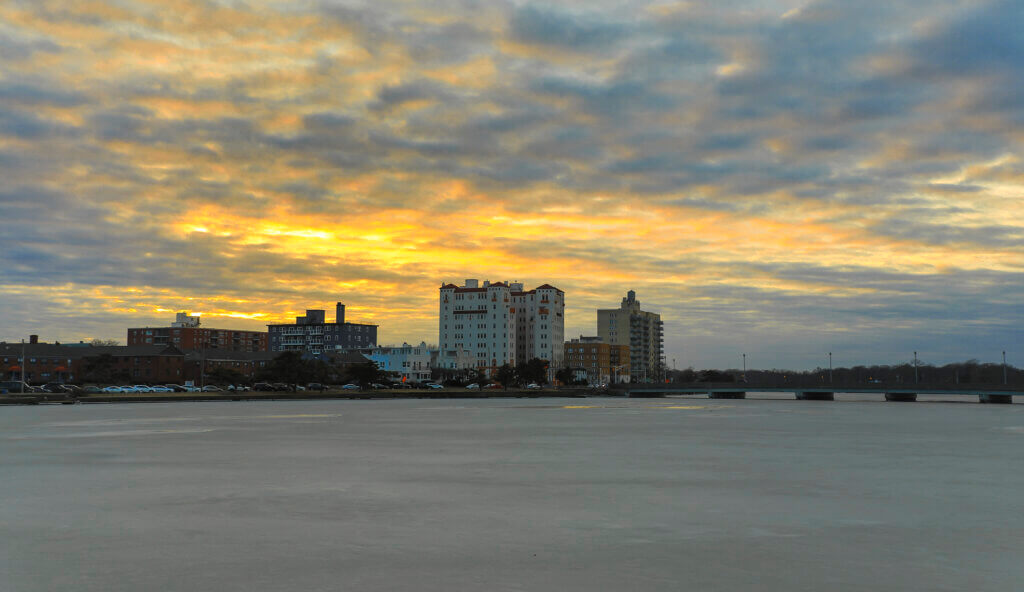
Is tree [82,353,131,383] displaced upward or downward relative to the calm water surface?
upward

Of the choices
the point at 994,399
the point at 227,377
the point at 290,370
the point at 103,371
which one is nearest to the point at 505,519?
the point at 290,370

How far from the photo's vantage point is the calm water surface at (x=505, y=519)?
16156 millimetres

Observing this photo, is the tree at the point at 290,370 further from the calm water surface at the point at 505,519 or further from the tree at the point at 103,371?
the calm water surface at the point at 505,519

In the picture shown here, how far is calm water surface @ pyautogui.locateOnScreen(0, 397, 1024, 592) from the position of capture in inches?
636

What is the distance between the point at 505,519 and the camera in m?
22.8

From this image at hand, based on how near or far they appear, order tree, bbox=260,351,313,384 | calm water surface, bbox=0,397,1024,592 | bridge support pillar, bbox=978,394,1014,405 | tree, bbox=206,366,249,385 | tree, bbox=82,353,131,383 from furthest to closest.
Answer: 1. bridge support pillar, bbox=978,394,1014,405
2. tree, bbox=82,353,131,383
3. tree, bbox=260,351,313,384
4. tree, bbox=206,366,249,385
5. calm water surface, bbox=0,397,1024,592

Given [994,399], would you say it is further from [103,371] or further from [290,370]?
[103,371]

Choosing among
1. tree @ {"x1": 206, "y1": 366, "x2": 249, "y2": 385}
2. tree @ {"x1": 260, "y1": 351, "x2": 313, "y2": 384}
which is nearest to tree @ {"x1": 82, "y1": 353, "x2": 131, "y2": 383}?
tree @ {"x1": 206, "y1": 366, "x2": 249, "y2": 385}

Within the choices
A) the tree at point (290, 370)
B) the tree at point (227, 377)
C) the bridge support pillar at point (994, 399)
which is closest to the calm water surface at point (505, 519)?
the tree at point (290, 370)

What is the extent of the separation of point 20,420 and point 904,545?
80.9 metres

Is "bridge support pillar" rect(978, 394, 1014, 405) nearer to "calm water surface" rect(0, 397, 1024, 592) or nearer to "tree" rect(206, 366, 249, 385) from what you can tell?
"tree" rect(206, 366, 249, 385)

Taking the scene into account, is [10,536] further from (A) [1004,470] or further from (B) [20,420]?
(B) [20,420]

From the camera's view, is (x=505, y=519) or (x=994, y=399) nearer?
(x=505, y=519)

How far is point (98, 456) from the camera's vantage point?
4109cm
